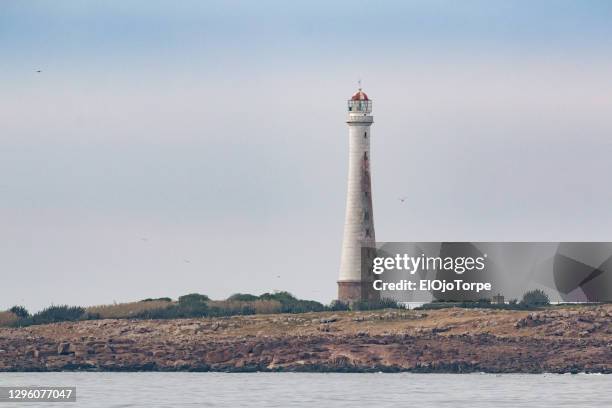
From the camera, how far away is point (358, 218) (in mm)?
109000

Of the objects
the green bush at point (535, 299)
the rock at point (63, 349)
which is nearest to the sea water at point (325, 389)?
the rock at point (63, 349)

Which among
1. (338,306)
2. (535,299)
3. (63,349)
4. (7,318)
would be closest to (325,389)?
(63,349)

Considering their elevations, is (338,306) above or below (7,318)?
above

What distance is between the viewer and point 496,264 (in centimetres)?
10100

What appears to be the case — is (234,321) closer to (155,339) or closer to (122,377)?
(155,339)

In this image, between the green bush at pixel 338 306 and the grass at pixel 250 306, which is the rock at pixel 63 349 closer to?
the grass at pixel 250 306

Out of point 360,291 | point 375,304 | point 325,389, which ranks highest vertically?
point 360,291

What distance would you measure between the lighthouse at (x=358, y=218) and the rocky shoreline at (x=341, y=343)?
11.5 feet

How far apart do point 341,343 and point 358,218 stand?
9.91 meters

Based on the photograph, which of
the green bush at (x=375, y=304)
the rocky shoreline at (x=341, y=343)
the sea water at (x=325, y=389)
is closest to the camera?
the sea water at (x=325, y=389)

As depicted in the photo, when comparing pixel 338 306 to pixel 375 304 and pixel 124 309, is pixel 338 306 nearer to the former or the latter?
pixel 375 304

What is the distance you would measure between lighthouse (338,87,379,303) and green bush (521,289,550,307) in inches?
326

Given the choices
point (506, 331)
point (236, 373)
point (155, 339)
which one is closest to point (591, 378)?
point (506, 331)

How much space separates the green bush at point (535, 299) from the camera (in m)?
106
